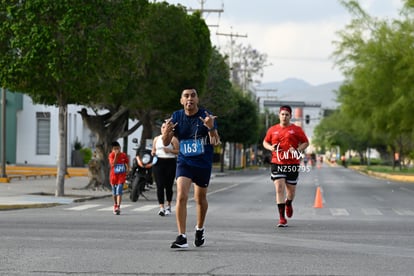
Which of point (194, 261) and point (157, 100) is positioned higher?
point (157, 100)

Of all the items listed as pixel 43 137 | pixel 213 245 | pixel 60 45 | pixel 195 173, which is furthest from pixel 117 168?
pixel 43 137

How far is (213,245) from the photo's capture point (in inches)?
474

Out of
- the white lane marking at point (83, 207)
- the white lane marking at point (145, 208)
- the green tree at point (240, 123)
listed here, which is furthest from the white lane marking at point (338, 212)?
the green tree at point (240, 123)

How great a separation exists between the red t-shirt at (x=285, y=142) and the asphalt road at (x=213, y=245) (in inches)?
45.2

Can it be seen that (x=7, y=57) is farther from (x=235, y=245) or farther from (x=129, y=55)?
(x=235, y=245)

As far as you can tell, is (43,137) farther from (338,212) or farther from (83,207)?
(338,212)

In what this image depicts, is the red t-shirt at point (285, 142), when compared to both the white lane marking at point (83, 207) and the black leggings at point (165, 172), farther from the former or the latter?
the white lane marking at point (83, 207)

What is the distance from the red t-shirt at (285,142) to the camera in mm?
15836

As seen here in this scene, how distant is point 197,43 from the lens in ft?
125

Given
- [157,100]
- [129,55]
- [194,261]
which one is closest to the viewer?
[194,261]

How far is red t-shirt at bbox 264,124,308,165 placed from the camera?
15836 mm

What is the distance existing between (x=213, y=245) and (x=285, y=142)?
13.9 ft

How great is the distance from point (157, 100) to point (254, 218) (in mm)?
16510

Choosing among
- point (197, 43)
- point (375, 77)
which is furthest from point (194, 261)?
point (375, 77)
